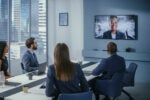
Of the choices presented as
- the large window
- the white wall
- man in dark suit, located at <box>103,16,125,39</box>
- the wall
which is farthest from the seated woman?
the white wall

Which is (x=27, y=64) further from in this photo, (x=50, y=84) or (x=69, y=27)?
(x=69, y=27)

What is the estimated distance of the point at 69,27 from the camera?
8.34 meters

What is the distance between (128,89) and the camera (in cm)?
654

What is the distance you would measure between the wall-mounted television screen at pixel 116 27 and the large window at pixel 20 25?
1.77 meters

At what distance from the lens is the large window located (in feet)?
Result: 23.0

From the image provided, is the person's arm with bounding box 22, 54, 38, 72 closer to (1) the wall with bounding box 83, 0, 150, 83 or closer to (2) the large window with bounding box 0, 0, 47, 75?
(2) the large window with bounding box 0, 0, 47, 75

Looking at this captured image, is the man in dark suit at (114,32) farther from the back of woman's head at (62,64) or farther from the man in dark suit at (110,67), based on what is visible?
the back of woman's head at (62,64)

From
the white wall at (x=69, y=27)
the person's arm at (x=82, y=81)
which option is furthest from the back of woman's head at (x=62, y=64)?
the white wall at (x=69, y=27)

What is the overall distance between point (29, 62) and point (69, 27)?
3372 mm

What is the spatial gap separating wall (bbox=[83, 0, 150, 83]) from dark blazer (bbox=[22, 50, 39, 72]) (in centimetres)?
271

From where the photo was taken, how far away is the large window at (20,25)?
23.0 ft

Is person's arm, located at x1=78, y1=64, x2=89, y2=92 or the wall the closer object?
person's arm, located at x1=78, y1=64, x2=89, y2=92

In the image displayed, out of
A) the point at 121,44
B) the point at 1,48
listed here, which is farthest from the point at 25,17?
the point at 1,48

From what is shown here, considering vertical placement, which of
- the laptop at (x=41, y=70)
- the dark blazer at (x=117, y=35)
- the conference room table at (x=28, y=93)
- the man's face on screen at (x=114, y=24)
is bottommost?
the conference room table at (x=28, y=93)
